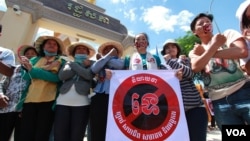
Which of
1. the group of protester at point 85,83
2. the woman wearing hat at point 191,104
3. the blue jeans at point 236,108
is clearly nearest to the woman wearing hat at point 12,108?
the group of protester at point 85,83

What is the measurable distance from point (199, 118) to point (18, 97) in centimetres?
198

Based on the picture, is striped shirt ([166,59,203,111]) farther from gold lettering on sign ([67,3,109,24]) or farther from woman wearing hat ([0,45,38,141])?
gold lettering on sign ([67,3,109,24])

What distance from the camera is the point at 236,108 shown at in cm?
171

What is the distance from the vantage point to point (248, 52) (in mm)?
1697

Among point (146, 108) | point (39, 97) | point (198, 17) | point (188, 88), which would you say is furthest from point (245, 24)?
point (39, 97)

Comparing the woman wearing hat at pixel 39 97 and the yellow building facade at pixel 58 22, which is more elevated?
the yellow building facade at pixel 58 22

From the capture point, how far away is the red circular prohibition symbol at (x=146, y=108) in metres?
2.08

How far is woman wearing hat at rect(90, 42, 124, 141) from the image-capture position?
2.46m

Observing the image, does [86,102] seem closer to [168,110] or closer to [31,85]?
[31,85]

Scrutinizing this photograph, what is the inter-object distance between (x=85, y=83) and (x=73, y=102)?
0.85 ft

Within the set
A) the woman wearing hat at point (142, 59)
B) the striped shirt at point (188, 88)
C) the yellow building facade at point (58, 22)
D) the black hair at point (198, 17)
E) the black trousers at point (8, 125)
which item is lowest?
the black trousers at point (8, 125)

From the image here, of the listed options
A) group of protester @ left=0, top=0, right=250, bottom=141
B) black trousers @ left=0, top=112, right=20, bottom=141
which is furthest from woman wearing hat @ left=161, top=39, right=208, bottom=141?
black trousers @ left=0, top=112, right=20, bottom=141

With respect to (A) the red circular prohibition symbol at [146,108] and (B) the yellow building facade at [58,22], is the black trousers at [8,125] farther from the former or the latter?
(B) the yellow building facade at [58,22]

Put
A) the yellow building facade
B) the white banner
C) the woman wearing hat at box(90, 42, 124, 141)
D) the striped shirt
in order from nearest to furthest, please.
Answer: the white banner, the striped shirt, the woman wearing hat at box(90, 42, 124, 141), the yellow building facade
